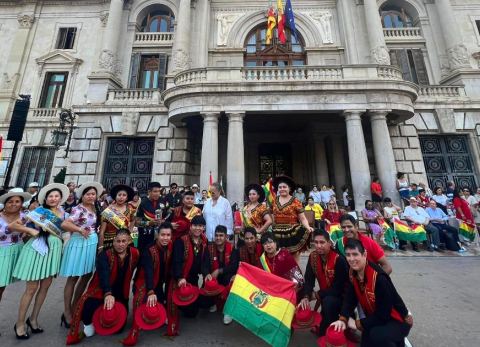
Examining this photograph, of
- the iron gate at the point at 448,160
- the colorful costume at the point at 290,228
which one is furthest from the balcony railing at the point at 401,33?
the colorful costume at the point at 290,228

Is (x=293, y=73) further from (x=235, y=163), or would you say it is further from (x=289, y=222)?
(x=289, y=222)

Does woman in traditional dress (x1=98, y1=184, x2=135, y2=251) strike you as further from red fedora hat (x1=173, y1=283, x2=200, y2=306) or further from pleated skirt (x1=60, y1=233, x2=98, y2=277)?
red fedora hat (x1=173, y1=283, x2=200, y2=306)

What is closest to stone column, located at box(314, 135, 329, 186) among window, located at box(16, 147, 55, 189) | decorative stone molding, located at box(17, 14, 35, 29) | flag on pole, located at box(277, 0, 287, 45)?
flag on pole, located at box(277, 0, 287, 45)

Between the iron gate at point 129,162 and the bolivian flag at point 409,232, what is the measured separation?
465 inches

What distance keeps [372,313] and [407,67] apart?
18.8m

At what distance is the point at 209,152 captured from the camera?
36.7 ft

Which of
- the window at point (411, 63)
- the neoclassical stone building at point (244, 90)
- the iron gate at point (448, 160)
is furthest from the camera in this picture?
the window at point (411, 63)

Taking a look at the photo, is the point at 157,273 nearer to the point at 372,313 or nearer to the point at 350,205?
the point at 372,313

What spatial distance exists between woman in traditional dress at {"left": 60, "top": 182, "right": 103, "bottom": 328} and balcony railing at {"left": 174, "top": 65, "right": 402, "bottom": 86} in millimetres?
9201

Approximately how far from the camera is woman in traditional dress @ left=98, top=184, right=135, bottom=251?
3914 mm

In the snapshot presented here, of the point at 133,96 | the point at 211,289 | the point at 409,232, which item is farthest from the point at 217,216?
the point at 133,96

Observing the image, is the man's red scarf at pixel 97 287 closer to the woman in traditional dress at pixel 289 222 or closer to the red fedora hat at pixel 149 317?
the red fedora hat at pixel 149 317

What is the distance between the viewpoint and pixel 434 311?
389 centimetres

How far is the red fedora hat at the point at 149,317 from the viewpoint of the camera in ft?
10.1
